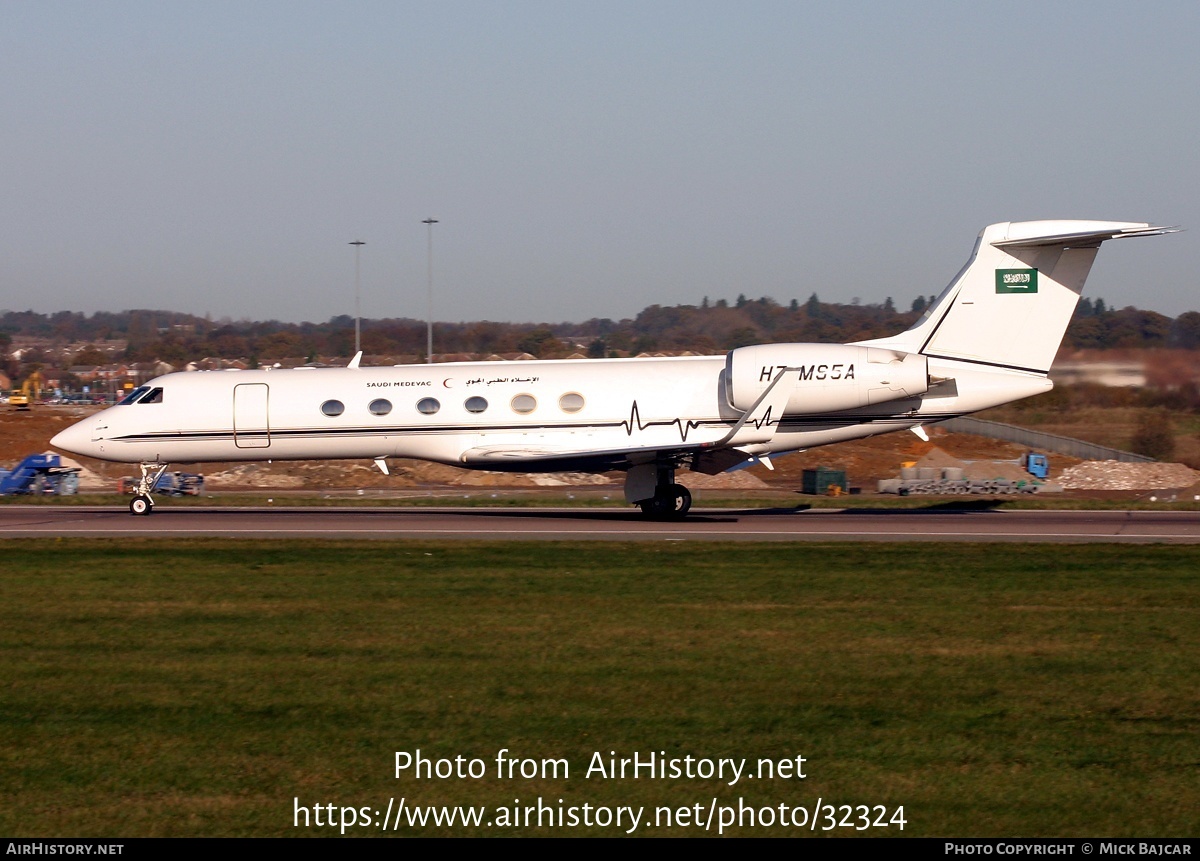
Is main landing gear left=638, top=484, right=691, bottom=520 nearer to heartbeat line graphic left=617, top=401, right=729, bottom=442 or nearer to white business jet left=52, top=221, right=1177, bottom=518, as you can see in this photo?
white business jet left=52, top=221, right=1177, bottom=518

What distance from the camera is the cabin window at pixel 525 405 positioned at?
75.4ft

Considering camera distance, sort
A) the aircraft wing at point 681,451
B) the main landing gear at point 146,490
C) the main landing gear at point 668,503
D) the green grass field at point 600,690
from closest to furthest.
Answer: the green grass field at point 600,690, the aircraft wing at point 681,451, the main landing gear at point 668,503, the main landing gear at point 146,490

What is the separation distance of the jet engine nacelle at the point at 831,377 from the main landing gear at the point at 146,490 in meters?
11.7

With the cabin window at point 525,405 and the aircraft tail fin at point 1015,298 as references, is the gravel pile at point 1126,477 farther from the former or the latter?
the cabin window at point 525,405

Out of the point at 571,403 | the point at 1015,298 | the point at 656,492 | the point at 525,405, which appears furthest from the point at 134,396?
the point at 1015,298

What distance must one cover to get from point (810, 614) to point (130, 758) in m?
6.97

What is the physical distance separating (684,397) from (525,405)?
3.02 m

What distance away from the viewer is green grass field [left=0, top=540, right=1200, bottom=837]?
686 centimetres

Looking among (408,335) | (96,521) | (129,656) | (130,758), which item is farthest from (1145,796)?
(408,335)

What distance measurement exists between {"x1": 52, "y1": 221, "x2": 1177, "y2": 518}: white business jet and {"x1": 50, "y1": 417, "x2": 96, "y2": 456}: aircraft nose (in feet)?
5.48

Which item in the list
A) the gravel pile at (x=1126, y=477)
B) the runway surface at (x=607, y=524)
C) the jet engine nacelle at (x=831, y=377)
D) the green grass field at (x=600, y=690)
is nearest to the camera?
the green grass field at (x=600, y=690)

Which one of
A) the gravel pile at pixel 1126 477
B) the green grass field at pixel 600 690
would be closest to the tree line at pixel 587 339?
the gravel pile at pixel 1126 477

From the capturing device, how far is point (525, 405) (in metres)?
23.0

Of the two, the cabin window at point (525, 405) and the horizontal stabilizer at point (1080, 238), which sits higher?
the horizontal stabilizer at point (1080, 238)
